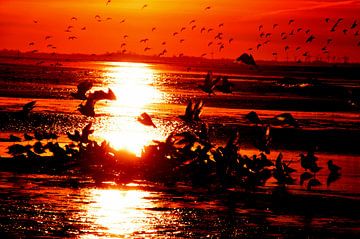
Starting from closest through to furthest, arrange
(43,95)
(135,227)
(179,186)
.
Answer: (135,227)
(179,186)
(43,95)

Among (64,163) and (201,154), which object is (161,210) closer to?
(201,154)

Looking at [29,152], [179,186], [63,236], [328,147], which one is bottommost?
[63,236]

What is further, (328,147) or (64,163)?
(328,147)

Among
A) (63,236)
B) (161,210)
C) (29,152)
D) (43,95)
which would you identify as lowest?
(63,236)

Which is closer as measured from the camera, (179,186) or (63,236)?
(63,236)

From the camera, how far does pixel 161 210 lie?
20516 millimetres

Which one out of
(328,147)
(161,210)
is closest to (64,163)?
(161,210)

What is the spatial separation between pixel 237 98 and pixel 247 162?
153 ft

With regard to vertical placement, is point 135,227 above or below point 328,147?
below

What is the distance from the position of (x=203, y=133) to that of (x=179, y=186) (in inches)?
95.1

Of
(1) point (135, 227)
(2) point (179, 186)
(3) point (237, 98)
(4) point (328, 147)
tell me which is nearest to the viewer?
(1) point (135, 227)

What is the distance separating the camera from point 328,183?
2556 cm

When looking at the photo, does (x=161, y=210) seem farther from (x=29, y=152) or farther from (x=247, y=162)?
(x=29, y=152)

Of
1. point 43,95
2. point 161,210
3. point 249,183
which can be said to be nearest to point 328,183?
point 249,183
